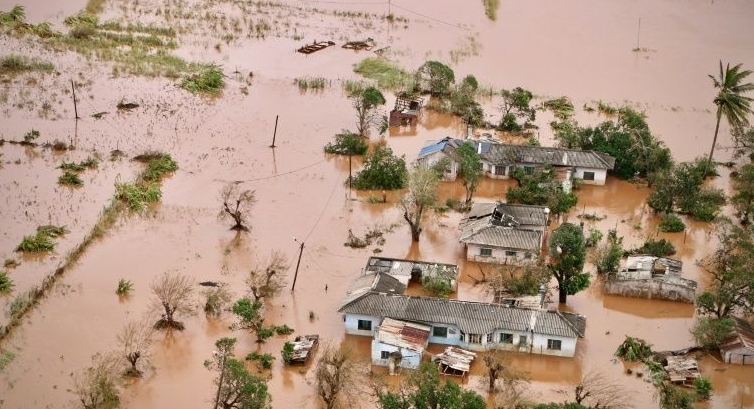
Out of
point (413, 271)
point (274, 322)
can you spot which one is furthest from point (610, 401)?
point (274, 322)

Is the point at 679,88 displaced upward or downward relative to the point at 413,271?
upward

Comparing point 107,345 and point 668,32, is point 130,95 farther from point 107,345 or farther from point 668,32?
point 668,32

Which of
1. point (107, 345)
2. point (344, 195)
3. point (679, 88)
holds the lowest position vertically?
point (107, 345)

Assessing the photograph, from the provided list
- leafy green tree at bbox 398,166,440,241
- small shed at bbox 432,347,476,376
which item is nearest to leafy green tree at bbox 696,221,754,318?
small shed at bbox 432,347,476,376

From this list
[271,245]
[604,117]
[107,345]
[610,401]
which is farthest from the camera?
[604,117]

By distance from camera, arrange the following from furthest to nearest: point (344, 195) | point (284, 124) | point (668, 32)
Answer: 1. point (668, 32)
2. point (284, 124)
3. point (344, 195)

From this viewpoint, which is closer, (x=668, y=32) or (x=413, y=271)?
(x=413, y=271)

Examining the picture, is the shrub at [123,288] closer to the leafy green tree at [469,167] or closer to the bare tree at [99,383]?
the bare tree at [99,383]
